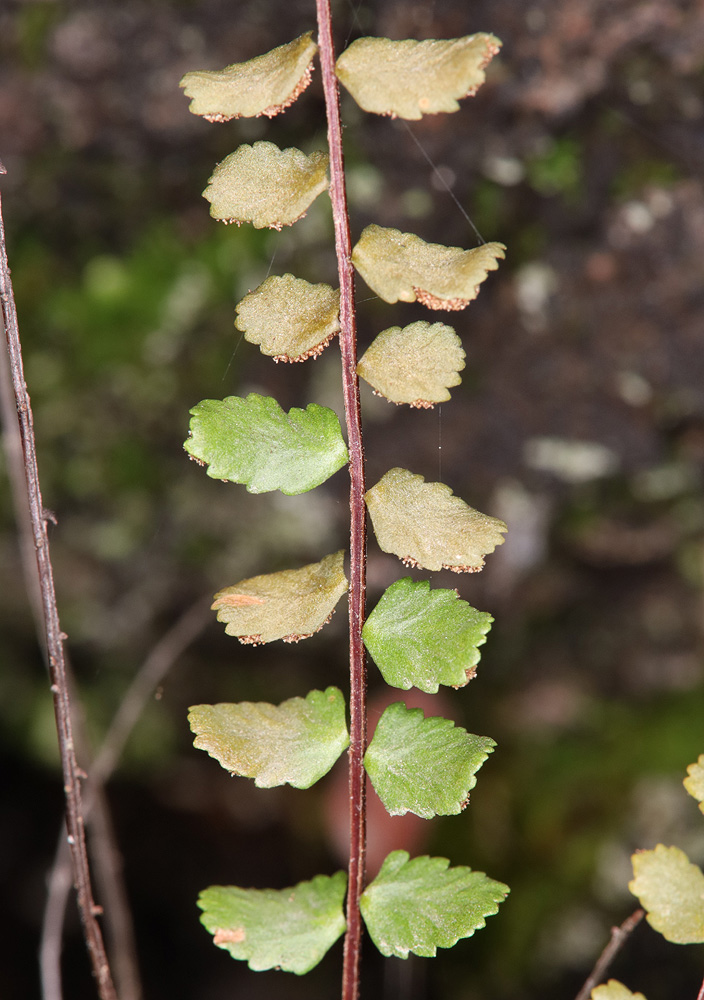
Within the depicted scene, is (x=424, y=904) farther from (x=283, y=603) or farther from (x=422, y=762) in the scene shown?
(x=283, y=603)

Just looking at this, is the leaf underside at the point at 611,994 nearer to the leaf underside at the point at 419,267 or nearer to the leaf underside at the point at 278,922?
the leaf underside at the point at 278,922

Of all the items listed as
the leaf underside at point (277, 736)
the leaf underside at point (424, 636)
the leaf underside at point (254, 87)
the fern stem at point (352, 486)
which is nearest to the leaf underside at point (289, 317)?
the fern stem at point (352, 486)

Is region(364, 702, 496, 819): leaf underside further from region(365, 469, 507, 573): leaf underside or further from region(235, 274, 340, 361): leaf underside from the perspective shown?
region(235, 274, 340, 361): leaf underside

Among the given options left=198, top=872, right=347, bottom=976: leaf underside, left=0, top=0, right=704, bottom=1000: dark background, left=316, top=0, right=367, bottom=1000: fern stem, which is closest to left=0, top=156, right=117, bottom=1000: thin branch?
left=198, top=872, right=347, bottom=976: leaf underside

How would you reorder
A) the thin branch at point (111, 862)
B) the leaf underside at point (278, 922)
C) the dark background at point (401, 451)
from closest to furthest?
the leaf underside at point (278, 922) < the thin branch at point (111, 862) < the dark background at point (401, 451)

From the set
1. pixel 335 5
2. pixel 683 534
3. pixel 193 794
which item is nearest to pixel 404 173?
pixel 335 5
